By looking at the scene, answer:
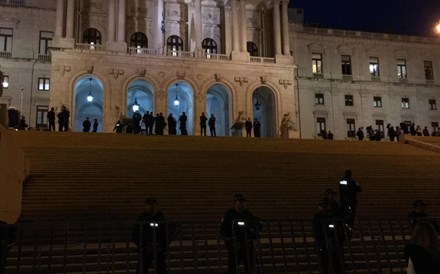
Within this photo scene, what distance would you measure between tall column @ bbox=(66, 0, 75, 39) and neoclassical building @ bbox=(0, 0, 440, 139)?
8 centimetres

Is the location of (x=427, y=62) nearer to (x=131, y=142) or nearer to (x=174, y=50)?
(x=174, y=50)

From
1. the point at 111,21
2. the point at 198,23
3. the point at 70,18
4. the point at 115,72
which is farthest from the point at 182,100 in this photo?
the point at 70,18

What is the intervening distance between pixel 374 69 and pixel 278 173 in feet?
131

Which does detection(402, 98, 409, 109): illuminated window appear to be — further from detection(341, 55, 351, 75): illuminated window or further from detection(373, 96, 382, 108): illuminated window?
detection(341, 55, 351, 75): illuminated window

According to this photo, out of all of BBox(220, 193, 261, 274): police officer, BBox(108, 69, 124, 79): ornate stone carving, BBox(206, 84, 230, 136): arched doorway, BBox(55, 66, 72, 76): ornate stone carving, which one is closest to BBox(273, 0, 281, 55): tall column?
BBox(206, 84, 230, 136): arched doorway

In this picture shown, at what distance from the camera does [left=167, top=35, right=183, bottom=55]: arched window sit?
160ft

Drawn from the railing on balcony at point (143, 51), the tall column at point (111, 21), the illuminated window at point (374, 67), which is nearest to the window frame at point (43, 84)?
the tall column at point (111, 21)

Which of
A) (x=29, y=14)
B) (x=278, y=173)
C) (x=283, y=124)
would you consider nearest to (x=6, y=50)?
(x=29, y=14)

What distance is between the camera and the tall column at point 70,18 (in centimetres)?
4425

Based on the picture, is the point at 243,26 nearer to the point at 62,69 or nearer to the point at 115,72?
the point at 115,72

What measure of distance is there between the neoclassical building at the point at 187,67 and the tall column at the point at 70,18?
0.08 metres

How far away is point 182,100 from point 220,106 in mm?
3493

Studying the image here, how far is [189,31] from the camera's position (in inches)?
1924

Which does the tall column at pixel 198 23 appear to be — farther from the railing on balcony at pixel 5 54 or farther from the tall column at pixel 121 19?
the railing on balcony at pixel 5 54
